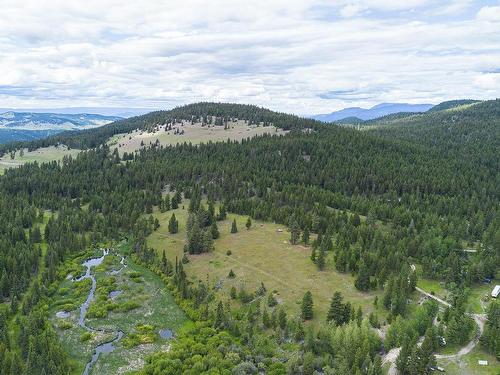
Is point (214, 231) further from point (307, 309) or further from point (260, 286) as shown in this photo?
point (307, 309)

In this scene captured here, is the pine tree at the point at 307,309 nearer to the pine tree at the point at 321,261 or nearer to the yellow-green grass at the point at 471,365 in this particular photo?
the pine tree at the point at 321,261

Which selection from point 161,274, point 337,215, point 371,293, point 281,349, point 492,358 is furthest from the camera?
point 337,215

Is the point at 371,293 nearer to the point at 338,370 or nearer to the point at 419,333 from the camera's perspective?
the point at 419,333

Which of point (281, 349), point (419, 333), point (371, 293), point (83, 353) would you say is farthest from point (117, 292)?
point (419, 333)

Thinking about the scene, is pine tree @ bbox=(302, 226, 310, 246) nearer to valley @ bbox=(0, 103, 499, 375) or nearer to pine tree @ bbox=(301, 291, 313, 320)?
valley @ bbox=(0, 103, 499, 375)

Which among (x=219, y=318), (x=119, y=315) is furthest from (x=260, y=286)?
(x=119, y=315)

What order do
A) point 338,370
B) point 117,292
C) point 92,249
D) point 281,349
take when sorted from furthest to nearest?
point 92,249 → point 117,292 → point 281,349 → point 338,370

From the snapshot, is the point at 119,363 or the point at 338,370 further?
the point at 119,363
